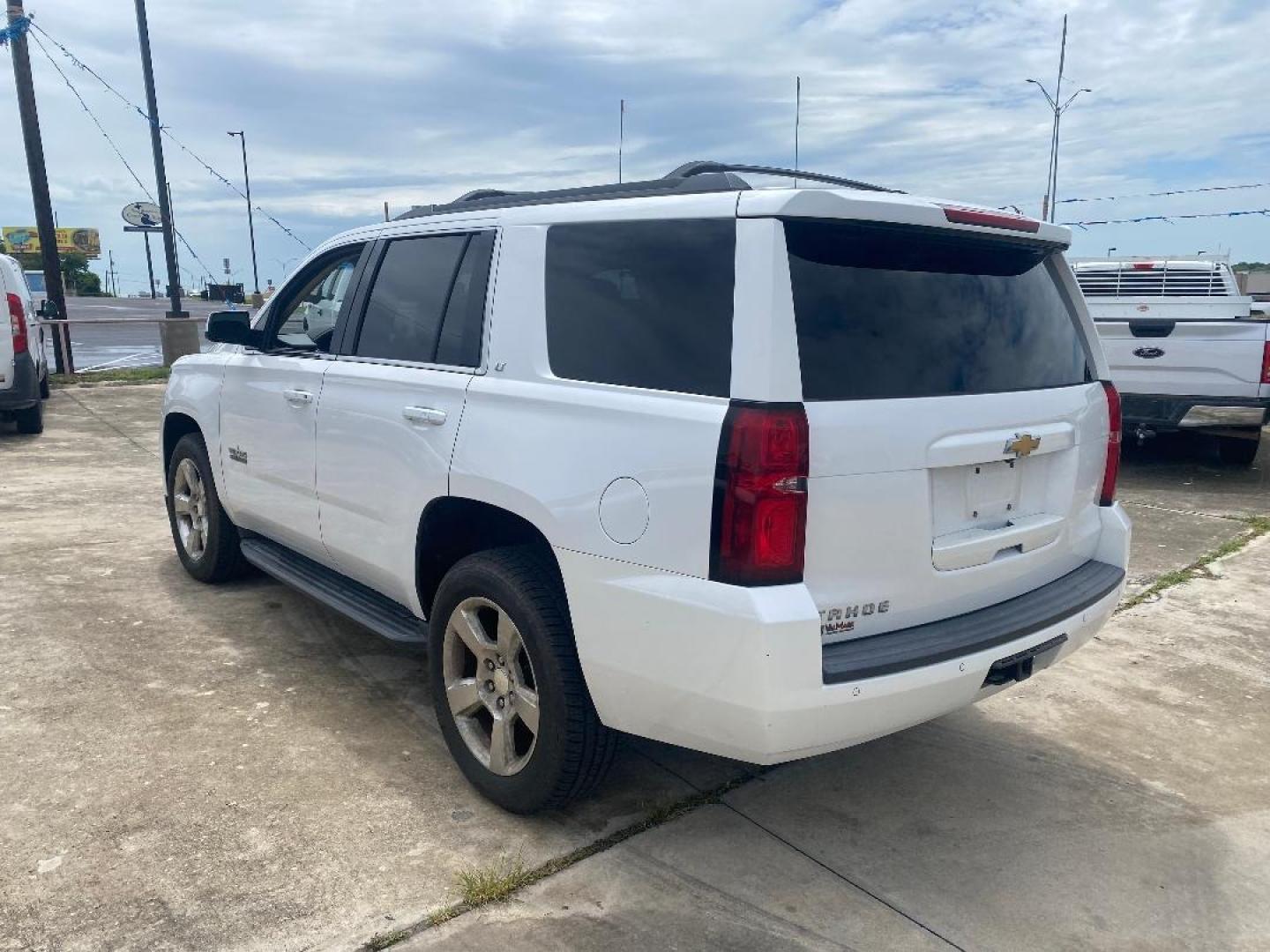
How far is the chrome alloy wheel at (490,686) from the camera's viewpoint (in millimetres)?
3084

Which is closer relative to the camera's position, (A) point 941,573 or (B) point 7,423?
(A) point 941,573

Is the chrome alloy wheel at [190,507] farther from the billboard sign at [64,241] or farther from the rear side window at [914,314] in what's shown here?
the billboard sign at [64,241]

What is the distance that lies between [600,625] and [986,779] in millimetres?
1669

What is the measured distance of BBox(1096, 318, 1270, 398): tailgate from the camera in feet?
26.2

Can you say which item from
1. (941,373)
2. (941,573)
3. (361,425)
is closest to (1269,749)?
(941,573)

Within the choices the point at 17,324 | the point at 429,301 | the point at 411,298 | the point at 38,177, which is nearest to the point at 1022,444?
the point at 429,301

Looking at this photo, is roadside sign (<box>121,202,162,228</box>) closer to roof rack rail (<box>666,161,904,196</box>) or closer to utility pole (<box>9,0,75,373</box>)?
utility pole (<box>9,0,75,373</box>)

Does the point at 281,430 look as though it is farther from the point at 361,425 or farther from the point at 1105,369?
the point at 1105,369

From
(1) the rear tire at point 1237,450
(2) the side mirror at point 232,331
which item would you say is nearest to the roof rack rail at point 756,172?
(2) the side mirror at point 232,331

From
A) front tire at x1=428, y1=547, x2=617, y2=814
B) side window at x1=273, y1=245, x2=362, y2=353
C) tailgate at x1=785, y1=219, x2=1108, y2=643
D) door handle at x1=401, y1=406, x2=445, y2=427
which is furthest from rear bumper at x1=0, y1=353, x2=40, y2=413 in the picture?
tailgate at x1=785, y1=219, x2=1108, y2=643

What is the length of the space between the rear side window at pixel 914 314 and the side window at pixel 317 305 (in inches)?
90.6

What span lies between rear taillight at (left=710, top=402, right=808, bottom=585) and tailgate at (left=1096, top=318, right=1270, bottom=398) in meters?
6.41

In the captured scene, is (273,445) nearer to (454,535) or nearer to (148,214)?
(454,535)

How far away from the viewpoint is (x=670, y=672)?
2.60 m
